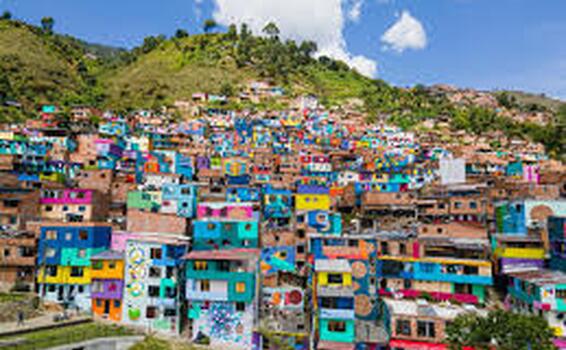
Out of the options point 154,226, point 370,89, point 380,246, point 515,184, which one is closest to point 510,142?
point 515,184

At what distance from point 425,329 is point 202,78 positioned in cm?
11990

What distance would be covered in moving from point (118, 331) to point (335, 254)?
20418 millimetres

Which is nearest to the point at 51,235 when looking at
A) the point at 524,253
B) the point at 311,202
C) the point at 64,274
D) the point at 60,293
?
the point at 64,274

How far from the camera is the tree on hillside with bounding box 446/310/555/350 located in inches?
1005

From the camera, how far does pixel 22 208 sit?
4291 cm

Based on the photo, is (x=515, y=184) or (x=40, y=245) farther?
(x=515, y=184)

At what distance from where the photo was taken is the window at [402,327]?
3133 centimetres

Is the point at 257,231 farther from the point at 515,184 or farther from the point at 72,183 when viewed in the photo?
the point at 515,184

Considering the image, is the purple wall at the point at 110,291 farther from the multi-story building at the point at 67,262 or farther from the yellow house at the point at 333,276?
the yellow house at the point at 333,276

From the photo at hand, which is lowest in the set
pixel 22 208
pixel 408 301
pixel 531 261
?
pixel 408 301

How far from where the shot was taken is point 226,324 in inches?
1307

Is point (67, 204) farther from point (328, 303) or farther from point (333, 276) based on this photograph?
point (328, 303)

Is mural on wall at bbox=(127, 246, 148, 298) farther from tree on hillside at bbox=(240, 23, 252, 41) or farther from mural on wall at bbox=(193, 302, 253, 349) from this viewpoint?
tree on hillside at bbox=(240, 23, 252, 41)

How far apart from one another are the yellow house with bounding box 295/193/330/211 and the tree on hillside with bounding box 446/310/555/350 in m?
24.2
